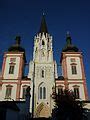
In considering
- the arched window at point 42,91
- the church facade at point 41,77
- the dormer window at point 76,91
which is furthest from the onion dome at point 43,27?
the dormer window at point 76,91

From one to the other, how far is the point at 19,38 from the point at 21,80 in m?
14.3

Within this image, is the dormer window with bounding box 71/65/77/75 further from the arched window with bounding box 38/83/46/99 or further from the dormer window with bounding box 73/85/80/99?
the arched window with bounding box 38/83/46/99

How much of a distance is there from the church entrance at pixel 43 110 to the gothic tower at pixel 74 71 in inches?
258

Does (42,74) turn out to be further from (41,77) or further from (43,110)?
(43,110)

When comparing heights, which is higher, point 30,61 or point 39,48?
point 39,48

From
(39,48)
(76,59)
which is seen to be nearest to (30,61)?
(39,48)

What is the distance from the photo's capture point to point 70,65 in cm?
4369

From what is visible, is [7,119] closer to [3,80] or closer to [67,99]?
[67,99]

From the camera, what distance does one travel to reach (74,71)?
43000 millimetres

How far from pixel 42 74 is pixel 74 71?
744 centimetres

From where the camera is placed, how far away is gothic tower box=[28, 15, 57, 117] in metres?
37.3

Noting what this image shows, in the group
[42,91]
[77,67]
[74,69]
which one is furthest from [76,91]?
[42,91]

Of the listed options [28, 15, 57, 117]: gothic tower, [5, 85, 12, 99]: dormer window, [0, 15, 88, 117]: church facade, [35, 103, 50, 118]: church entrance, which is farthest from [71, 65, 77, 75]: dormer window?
[5, 85, 12, 99]: dormer window

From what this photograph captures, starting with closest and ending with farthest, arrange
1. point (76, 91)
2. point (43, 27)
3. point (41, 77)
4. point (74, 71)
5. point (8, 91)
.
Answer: point (8, 91)
point (76, 91)
point (41, 77)
point (74, 71)
point (43, 27)
